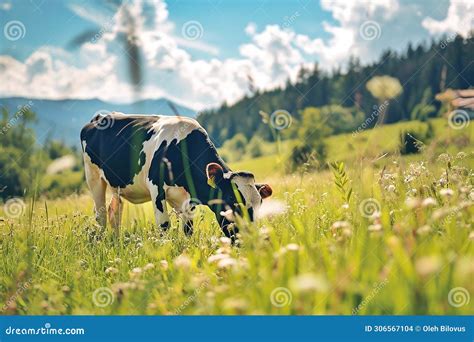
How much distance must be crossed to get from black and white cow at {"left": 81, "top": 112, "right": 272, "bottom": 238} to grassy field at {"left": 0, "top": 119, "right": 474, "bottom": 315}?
0.65m

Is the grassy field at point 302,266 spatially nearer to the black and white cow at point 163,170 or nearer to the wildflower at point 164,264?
the wildflower at point 164,264

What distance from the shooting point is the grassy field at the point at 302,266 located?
3.28 meters

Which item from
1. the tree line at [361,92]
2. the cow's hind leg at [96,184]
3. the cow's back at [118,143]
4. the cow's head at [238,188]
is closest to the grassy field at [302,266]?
the cow's head at [238,188]

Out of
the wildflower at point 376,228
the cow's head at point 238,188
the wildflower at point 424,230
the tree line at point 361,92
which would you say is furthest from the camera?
the tree line at point 361,92

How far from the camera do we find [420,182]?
5.26 metres

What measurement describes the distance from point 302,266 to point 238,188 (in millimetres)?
2414

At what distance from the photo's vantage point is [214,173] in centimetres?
607

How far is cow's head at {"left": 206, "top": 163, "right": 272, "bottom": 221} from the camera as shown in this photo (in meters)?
5.66

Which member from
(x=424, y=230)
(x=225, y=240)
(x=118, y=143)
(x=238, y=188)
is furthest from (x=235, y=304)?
(x=118, y=143)

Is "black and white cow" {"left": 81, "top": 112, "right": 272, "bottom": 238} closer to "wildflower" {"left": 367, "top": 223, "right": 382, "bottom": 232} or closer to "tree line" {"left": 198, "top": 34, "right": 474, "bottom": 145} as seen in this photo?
"wildflower" {"left": 367, "top": 223, "right": 382, "bottom": 232}

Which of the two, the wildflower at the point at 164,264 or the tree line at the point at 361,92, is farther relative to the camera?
the tree line at the point at 361,92

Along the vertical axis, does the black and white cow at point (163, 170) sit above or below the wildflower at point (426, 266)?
above

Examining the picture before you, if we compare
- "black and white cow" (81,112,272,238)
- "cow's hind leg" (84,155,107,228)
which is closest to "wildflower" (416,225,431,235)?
"black and white cow" (81,112,272,238)

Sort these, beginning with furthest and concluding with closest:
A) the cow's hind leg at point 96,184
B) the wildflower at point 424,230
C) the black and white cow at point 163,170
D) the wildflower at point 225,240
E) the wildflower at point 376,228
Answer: the cow's hind leg at point 96,184
the black and white cow at point 163,170
the wildflower at point 225,240
the wildflower at point 376,228
the wildflower at point 424,230
